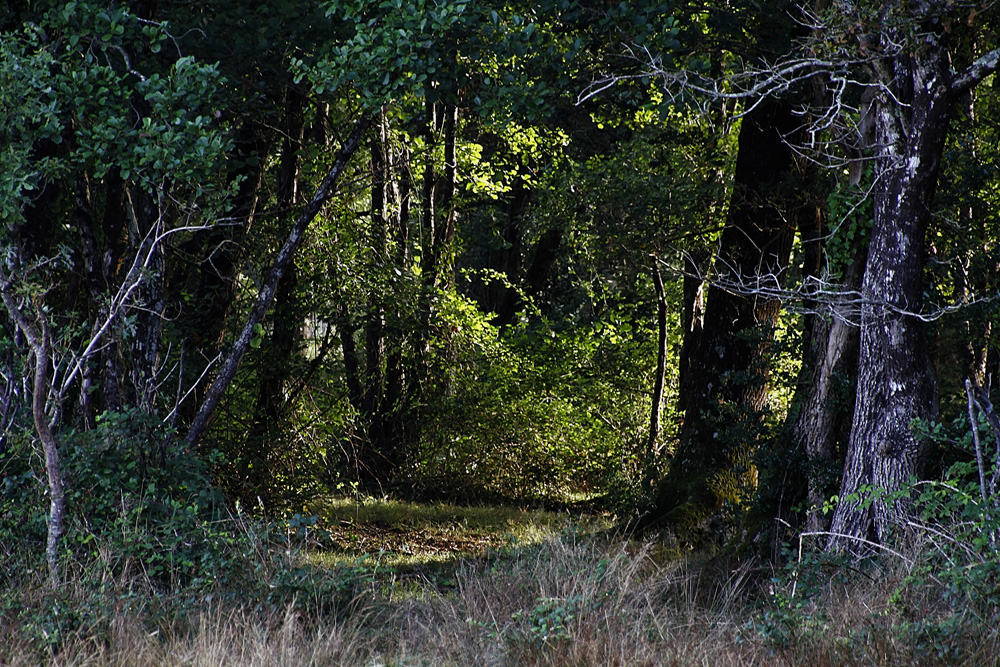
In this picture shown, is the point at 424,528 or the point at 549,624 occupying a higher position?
the point at 549,624

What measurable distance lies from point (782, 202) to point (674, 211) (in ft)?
4.14

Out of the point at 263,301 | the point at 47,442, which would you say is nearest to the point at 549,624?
the point at 47,442

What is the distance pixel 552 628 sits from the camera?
4.81 m

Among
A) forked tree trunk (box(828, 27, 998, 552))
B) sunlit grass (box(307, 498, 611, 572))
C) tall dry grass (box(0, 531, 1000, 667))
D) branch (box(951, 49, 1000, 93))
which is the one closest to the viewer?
tall dry grass (box(0, 531, 1000, 667))

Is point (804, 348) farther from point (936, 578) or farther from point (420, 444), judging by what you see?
point (420, 444)

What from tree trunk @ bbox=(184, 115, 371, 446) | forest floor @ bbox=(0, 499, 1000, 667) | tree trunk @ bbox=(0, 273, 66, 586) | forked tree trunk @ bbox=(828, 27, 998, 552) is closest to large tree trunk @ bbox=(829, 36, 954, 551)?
forked tree trunk @ bbox=(828, 27, 998, 552)

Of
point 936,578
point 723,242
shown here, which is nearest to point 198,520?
point 936,578

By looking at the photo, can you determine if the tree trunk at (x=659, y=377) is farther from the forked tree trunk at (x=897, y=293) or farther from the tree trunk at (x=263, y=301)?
the forked tree trunk at (x=897, y=293)

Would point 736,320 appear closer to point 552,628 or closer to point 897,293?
point 897,293

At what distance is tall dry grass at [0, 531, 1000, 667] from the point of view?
4383 millimetres

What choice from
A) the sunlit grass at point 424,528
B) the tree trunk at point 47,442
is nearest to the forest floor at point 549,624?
the tree trunk at point 47,442

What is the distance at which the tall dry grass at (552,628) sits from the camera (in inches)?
173

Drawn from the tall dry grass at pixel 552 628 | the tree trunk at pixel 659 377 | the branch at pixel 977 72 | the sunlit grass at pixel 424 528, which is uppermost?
the branch at pixel 977 72

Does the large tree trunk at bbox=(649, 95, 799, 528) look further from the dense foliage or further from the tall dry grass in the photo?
the tall dry grass
